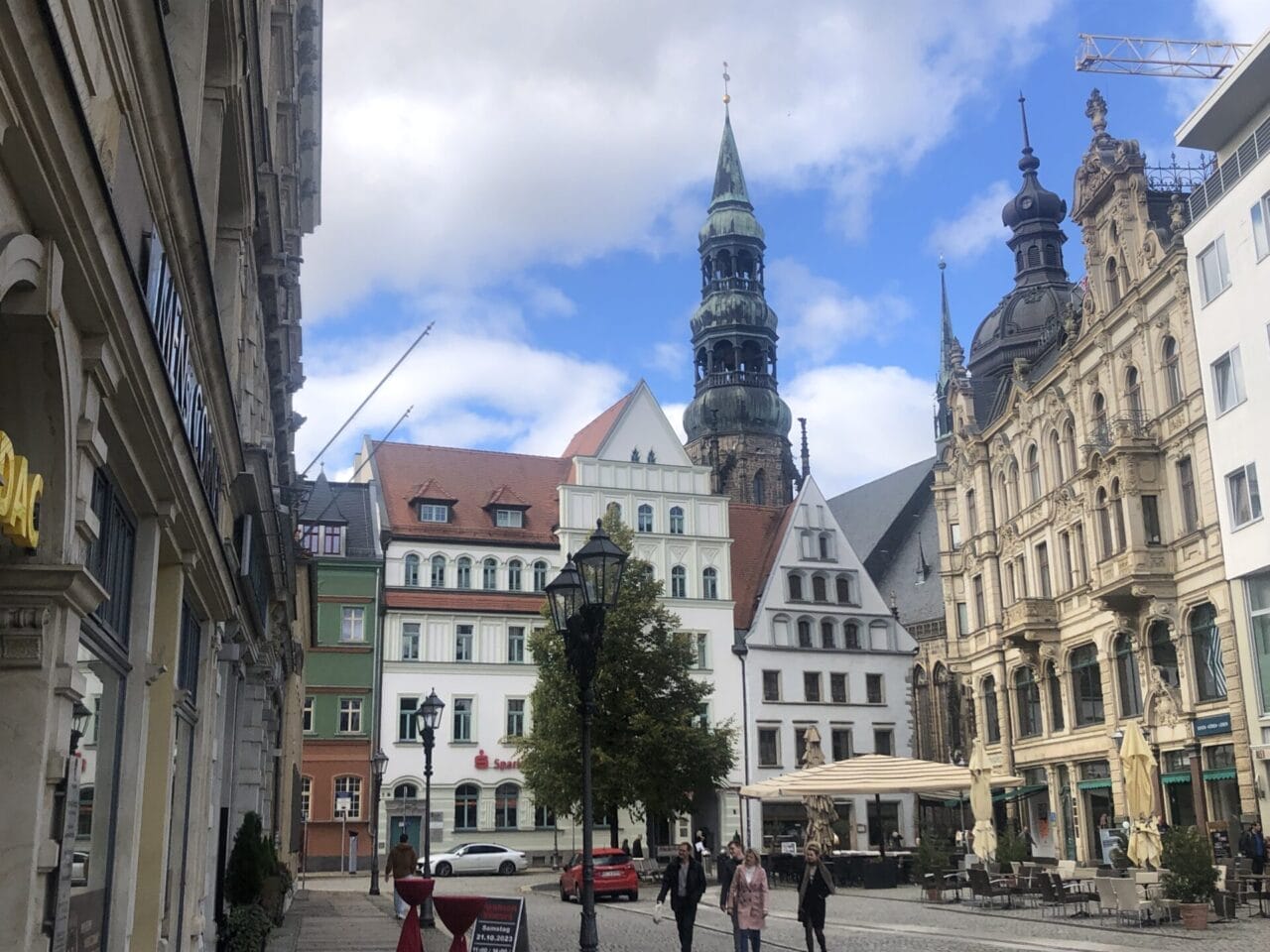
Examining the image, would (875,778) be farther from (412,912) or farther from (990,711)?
(990,711)

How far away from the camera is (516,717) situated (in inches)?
2288

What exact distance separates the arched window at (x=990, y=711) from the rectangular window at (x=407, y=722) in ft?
75.6

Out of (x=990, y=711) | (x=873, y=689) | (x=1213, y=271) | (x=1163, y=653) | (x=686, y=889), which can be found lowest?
(x=686, y=889)

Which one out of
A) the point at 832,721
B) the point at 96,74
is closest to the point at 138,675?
the point at 96,74

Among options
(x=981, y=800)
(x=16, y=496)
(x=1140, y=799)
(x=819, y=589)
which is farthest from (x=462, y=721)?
(x=16, y=496)

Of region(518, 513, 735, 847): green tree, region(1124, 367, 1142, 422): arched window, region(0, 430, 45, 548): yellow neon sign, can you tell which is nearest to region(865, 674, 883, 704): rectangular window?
region(518, 513, 735, 847): green tree

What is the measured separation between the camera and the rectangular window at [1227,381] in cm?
3512

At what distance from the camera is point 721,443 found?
93.4 meters

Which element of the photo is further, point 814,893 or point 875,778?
point 875,778

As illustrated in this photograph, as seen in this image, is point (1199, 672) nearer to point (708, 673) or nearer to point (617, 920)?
point (617, 920)

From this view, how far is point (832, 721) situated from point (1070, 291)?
2229 centimetres

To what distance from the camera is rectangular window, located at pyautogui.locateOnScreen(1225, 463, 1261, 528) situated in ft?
114

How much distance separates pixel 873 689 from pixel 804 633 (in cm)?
448

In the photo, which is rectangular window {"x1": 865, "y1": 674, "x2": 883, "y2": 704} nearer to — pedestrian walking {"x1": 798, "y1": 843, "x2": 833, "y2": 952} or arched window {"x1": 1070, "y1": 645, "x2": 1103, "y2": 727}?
arched window {"x1": 1070, "y1": 645, "x2": 1103, "y2": 727}
